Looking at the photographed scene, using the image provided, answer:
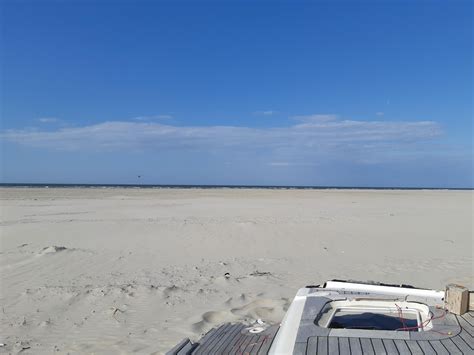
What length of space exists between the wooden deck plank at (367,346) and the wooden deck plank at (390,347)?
0.39 ft

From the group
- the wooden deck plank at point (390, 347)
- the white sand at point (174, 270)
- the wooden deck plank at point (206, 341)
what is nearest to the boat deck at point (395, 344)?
the wooden deck plank at point (390, 347)

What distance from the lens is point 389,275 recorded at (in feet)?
31.4

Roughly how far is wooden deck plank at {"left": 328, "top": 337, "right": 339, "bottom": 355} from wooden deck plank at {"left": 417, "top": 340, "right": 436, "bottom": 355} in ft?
2.20

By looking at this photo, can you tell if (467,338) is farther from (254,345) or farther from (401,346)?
(254,345)

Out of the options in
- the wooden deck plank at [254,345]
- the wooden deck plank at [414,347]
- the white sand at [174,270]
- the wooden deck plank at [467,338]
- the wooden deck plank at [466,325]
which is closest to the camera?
the wooden deck plank at [414,347]

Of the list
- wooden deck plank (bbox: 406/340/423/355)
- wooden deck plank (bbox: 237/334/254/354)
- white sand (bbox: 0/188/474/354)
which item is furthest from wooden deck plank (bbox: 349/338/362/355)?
white sand (bbox: 0/188/474/354)

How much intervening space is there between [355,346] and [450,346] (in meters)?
0.78

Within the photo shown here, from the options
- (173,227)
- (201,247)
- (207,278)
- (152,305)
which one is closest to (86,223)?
(173,227)

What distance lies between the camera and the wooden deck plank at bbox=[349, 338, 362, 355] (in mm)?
3457

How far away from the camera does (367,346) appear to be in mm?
3564

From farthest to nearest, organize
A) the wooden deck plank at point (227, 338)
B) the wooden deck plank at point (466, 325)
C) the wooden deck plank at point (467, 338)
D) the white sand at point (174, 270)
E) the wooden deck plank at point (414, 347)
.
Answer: the white sand at point (174, 270), the wooden deck plank at point (227, 338), the wooden deck plank at point (466, 325), the wooden deck plank at point (467, 338), the wooden deck plank at point (414, 347)

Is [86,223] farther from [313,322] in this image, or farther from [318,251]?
[313,322]

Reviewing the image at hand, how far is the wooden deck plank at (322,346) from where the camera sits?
3486 millimetres

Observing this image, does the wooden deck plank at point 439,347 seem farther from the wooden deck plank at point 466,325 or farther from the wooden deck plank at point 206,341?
the wooden deck plank at point 206,341
